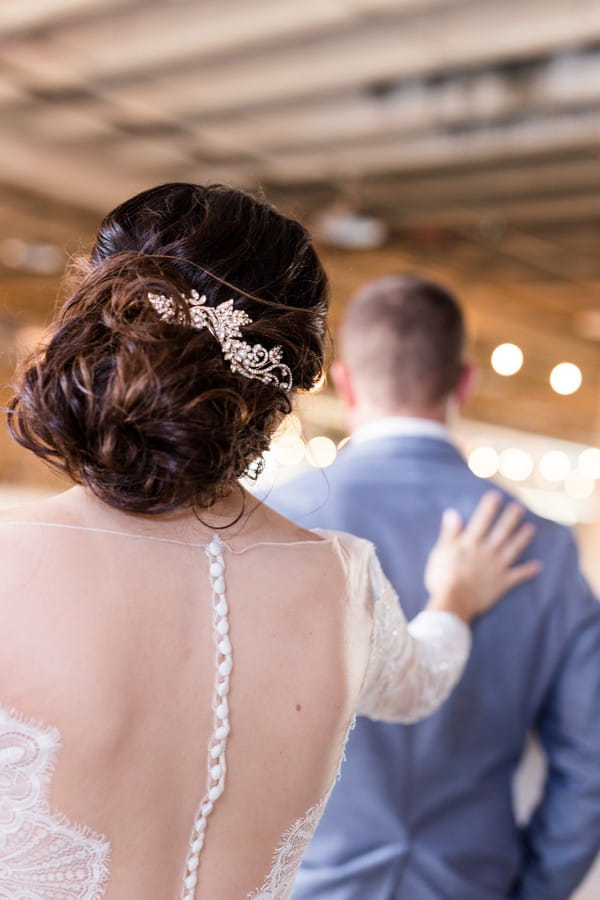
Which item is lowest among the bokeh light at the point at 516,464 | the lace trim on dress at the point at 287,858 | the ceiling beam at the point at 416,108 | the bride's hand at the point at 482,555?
the bokeh light at the point at 516,464

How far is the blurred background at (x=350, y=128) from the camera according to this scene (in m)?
4.33

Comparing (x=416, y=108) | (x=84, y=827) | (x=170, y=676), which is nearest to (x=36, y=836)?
(x=84, y=827)

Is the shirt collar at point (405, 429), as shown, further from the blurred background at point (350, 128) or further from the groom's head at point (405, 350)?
the blurred background at point (350, 128)

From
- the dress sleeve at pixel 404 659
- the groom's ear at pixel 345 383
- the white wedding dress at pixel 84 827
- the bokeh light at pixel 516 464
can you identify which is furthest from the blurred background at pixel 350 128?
the bokeh light at pixel 516 464

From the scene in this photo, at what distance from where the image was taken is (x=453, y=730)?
5.73ft

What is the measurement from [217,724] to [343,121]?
16.5 ft

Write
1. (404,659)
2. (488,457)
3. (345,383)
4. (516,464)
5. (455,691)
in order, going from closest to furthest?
(404,659) → (455,691) → (345,383) → (488,457) → (516,464)

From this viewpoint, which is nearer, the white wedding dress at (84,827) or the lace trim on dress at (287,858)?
the white wedding dress at (84,827)

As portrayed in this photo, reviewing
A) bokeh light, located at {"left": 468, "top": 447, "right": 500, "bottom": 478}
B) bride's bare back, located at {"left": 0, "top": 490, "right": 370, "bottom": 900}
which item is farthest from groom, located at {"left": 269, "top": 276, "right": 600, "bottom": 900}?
bokeh light, located at {"left": 468, "top": 447, "right": 500, "bottom": 478}

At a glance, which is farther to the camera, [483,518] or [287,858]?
[483,518]

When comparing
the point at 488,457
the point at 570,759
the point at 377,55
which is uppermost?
the point at 377,55

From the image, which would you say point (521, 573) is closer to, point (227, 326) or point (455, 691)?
point (455, 691)

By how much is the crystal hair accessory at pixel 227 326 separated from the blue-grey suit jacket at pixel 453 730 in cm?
77

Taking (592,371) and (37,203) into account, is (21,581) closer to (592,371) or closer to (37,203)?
(37,203)
